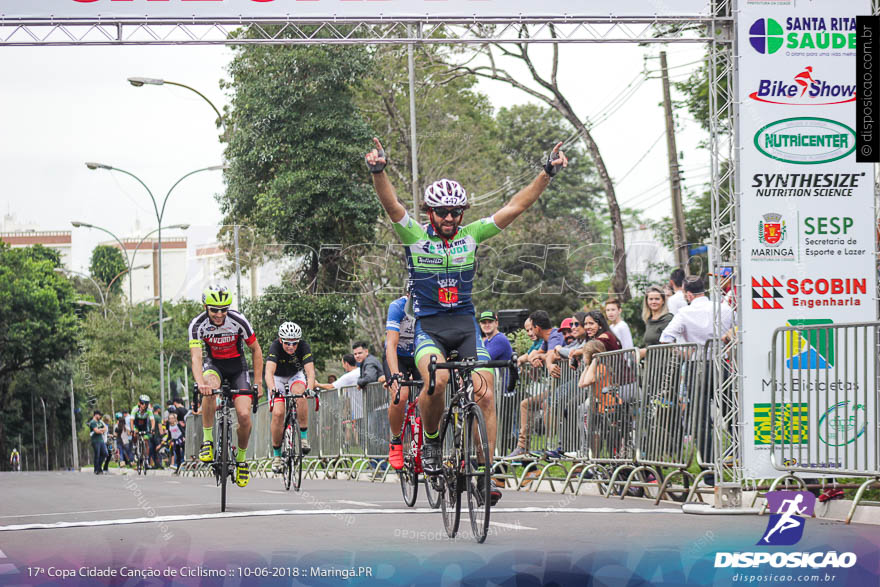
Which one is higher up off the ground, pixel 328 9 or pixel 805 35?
pixel 328 9

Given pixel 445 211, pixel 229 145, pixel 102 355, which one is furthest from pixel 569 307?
pixel 445 211

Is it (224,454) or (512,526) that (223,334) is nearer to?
(224,454)

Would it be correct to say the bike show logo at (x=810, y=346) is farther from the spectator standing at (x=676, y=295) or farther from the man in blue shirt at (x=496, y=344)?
the man in blue shirt at (x=496, y=344)

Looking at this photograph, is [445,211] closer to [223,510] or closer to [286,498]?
[223,510]

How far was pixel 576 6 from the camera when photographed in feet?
39.0

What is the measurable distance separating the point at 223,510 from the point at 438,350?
368cm

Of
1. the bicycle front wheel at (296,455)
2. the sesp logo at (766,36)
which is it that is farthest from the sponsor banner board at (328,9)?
the bicycle front wheel at (296,455)

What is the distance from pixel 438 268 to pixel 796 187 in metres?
3.88

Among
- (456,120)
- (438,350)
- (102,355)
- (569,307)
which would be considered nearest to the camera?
(438,350)

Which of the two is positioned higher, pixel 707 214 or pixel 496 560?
pixel 707 214

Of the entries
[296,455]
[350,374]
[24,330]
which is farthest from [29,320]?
[296,455]

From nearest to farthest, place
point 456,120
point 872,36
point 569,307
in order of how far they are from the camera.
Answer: point 872,36
point 456,120
point 569,307

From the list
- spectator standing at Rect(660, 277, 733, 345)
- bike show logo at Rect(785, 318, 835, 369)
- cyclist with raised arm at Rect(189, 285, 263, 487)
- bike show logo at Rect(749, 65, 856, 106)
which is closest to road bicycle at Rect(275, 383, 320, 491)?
cyclist with raised arm at Rect(189, 285, 263, 487)

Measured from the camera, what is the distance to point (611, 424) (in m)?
13.4
